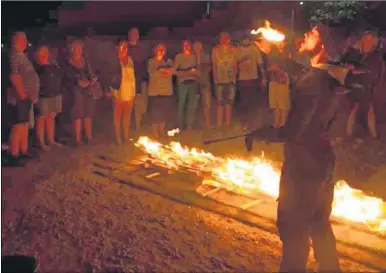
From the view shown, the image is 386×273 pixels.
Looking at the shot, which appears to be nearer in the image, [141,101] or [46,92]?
[46,92]

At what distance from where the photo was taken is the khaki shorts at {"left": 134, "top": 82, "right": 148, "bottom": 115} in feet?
32.7

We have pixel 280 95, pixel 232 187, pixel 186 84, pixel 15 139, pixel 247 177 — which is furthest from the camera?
pixel 280 95

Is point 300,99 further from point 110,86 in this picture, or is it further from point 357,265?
point 110,86

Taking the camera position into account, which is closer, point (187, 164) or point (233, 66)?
point (187, 164)

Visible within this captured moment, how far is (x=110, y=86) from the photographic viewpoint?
9047mm

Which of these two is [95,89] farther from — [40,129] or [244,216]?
[244,216]

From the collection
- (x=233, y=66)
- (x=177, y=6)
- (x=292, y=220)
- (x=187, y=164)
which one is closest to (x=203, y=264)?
(x=292, y=220)

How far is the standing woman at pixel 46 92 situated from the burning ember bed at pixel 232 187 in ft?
4.25

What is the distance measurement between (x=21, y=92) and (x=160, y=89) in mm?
2505

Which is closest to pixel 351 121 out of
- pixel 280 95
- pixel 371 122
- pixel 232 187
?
pixel 371 122

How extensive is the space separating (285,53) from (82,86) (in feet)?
12.5

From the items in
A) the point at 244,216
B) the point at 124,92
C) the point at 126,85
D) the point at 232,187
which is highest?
the point at 126,85

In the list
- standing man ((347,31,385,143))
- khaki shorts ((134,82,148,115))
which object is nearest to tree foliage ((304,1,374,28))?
Answer: standing man ((347,31,385,143))

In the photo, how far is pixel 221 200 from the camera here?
646cm
